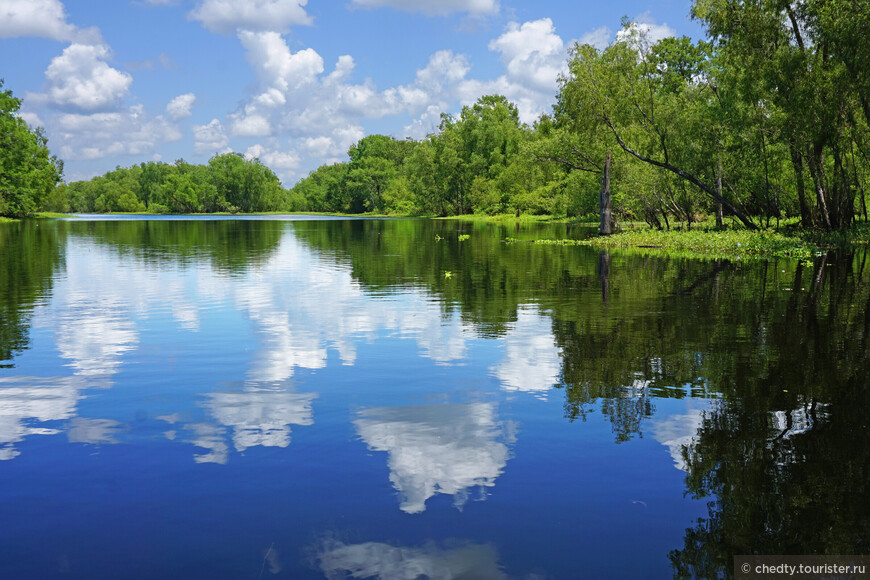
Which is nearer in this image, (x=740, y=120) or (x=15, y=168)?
(x=740, y=120)

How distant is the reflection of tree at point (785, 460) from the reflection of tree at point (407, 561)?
1732 millimetres

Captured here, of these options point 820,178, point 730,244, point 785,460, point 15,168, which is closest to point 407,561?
point 785,460

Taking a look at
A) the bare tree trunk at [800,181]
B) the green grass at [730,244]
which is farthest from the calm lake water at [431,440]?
the bare tree trunk at [800,181]

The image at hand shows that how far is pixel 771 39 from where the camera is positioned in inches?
1578

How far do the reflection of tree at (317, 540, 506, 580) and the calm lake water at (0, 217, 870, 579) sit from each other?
0.02m

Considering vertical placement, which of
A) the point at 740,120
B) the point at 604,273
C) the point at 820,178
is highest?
the point at 740,120

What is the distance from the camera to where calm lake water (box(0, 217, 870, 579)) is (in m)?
6.61

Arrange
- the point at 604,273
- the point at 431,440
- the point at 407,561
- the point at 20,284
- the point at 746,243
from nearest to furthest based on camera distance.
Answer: the point at 407,561 < the point at 431,440 < the point at 20,284 < the point at 604,273 < the point at 746,243

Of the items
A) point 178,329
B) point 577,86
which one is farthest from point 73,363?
point 577,86

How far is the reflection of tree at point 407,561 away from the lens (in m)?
6.15

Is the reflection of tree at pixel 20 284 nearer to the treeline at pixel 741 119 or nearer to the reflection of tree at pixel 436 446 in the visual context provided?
the reflection of tree at pixel 436 446

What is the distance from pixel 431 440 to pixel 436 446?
0.78 ft

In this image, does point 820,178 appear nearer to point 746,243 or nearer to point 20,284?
point 746,243

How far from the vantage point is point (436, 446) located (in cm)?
929
